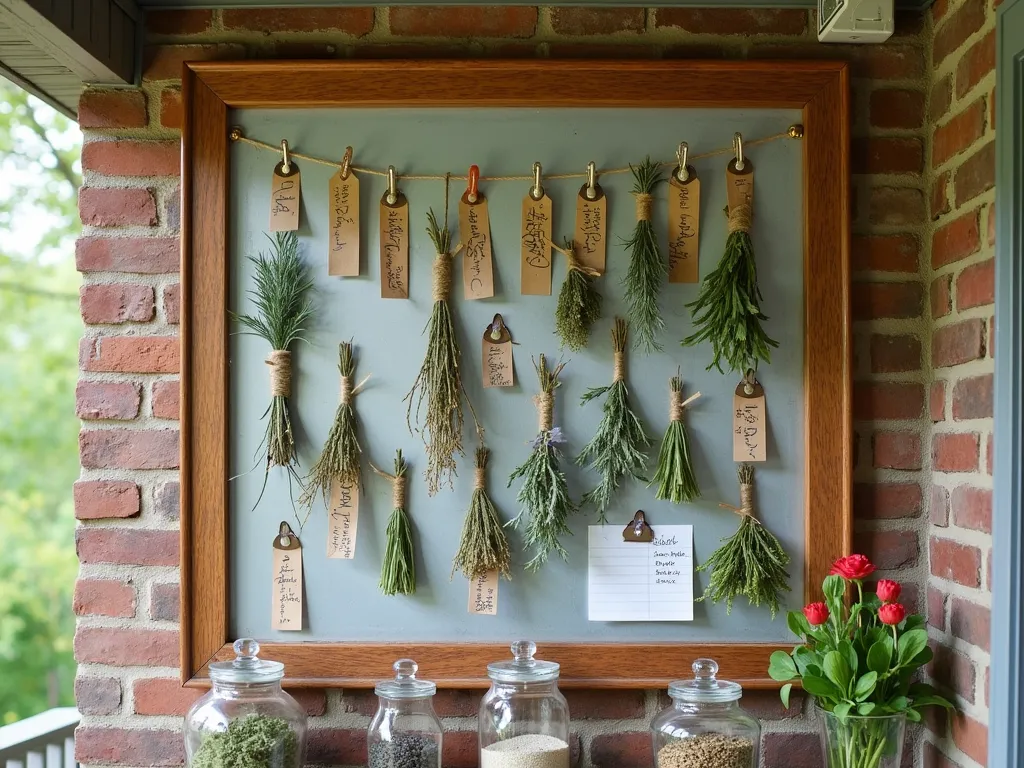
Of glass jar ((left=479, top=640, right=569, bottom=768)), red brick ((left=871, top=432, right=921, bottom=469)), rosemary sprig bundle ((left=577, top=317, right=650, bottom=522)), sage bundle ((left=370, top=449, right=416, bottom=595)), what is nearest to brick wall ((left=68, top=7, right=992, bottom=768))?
red brick ((left=871, top=432, right=921, bottom=469))

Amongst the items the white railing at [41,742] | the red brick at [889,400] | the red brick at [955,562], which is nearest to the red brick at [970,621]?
the red brick at [955,562]

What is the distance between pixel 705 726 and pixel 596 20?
3.96 feet

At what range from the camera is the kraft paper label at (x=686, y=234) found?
1.53 metres

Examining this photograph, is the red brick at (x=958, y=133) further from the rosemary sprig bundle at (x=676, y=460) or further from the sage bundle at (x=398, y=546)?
the sage bundle at (x=398, y=546)

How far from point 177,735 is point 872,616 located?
121 centimetres

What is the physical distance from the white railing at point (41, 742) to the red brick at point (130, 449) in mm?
735

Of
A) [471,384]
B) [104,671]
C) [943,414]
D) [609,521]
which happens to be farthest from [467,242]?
[104,671]

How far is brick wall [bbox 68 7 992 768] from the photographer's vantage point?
59.7 inches

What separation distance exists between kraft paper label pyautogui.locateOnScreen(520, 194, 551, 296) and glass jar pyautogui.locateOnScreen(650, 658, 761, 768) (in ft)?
2.24

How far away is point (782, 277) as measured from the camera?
1.54 meters

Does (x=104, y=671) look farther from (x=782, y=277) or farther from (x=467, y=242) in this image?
(x=782, y=277)

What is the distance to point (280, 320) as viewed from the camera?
1.50 metres

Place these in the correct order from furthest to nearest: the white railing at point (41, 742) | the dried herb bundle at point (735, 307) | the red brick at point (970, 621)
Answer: the white railing at point (41, 742), the dried herb bundle at point (735, 307), the red brick at point (970, 621)

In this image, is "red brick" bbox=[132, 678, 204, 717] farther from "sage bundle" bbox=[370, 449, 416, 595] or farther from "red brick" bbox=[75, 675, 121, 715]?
"sage bundle" bbox=[370, 449, 416, 595]
